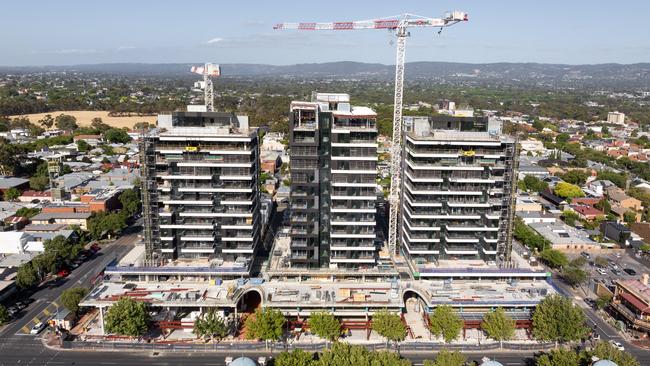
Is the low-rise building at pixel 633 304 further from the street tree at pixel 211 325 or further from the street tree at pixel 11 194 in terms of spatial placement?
the street tree at pixel 11 194

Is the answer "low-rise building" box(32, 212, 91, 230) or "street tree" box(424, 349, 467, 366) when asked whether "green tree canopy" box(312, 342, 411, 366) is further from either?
"low-rise building" box(32, 212, 91, 230)

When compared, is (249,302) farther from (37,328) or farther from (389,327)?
(37,328)

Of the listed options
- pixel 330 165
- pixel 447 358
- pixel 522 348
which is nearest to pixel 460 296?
pixel 522 348

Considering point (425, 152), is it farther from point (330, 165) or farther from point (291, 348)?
point (291, 348)

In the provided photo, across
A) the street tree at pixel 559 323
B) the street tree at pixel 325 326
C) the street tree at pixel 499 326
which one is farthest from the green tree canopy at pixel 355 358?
the street tree at pixel 559 323

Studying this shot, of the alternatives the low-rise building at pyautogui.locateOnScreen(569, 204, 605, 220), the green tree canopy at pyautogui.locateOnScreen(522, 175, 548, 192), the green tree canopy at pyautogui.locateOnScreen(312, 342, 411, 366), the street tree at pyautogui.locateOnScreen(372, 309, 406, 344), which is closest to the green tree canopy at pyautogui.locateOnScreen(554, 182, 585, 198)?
the green tree canopy at pyautogui.locateOnScreen(522, 175, 548, 192)

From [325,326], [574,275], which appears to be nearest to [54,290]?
[325,326]

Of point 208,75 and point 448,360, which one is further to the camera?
point 208,75
